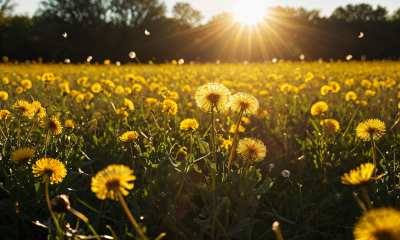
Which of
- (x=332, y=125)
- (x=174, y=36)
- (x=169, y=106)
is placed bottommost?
(x=332, y=125)

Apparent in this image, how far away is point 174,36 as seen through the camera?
20047 mm

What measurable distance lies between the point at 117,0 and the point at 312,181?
25.4m

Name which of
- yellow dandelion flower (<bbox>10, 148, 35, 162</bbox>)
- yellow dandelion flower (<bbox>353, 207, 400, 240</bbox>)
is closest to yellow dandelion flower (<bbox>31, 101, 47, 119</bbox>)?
yellow dandelion flower (<bbox>10, 148, 35, 162</bbox>)

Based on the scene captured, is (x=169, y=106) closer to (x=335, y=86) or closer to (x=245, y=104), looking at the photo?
(x=245, y=104)

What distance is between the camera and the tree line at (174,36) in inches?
729

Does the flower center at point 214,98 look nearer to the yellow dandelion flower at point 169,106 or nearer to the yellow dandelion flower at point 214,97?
the yellow dandelion flower at point 214,97

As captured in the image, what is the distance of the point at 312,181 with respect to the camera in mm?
1415

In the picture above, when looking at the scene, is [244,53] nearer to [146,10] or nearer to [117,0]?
[146,10]

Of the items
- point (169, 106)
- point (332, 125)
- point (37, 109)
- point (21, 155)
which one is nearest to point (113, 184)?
point (21, 155)

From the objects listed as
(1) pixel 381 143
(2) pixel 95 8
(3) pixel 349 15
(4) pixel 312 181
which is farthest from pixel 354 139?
(3) pixel 349 15

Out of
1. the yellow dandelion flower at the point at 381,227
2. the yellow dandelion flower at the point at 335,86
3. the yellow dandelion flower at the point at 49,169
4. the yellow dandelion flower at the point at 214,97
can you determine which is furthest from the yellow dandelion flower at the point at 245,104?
the yellow dandelion flower at the point at 335,86

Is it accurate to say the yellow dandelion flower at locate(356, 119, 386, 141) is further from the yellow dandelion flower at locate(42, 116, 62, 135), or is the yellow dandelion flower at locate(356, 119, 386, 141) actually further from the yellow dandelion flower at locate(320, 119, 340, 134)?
the yellow dandelion flower at locate(42, 116, 62, 135)

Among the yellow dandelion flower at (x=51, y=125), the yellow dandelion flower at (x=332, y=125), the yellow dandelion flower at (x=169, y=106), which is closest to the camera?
the yellow dandelion flower at (x=51, y=125)

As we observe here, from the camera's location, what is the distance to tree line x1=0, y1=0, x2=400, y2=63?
18.5 metres
